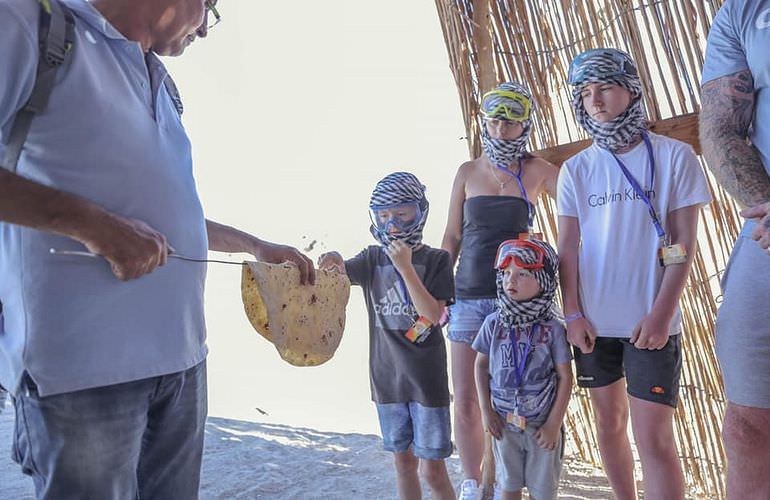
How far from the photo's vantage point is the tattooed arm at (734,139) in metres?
1.55

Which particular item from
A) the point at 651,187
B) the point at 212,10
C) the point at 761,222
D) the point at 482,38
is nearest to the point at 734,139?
the point at 761,222

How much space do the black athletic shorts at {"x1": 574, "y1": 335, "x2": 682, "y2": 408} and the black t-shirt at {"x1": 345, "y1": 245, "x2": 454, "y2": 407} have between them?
1.61 feet

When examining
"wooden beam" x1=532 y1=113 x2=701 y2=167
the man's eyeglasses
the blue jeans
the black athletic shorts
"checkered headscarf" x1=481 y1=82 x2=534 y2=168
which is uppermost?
the man's eyeglasses

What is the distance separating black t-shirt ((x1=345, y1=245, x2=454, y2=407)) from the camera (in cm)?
231

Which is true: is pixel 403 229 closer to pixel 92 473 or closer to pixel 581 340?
pixel 581 340

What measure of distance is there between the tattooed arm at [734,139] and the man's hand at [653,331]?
0.48m


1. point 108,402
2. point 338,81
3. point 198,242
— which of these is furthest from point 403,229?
point 338,81

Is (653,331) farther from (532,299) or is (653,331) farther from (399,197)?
(399,197)

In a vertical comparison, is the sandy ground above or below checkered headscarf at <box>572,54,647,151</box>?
below

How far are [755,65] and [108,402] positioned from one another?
156cm

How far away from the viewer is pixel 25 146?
1.12 m

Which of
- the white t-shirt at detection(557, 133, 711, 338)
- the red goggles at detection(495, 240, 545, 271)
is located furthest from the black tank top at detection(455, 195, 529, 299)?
the white t-shirt at detection(557, 133, 711, 338)

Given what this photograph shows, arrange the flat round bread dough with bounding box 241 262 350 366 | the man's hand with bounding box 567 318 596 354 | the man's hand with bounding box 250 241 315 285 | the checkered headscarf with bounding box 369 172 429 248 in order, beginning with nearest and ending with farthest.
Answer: the flat round bread dough with bounding box 241 262 350 366, the man's hand with bounding box 250 241 315 285, the man's hand with bounding box 567 318 596 354, the checkered headscarf with bounding box 369 172 429 248

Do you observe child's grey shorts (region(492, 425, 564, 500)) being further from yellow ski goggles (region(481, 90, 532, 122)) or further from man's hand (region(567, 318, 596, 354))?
yellow ski goggles (region(481, 90, 532, 122))
